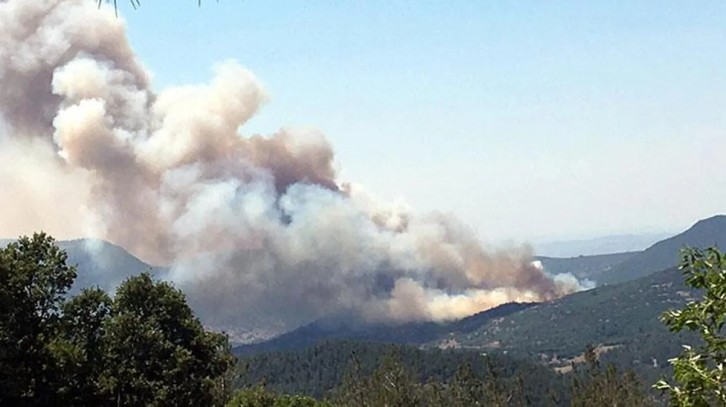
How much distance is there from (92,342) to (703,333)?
3851 centimetres

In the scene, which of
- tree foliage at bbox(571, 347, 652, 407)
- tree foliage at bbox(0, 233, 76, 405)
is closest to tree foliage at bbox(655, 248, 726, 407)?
tree foliage at bbox(0, 233, 76, 405)

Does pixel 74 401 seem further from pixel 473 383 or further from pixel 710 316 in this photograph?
pixel 473 383

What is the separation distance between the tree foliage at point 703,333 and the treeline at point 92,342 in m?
33.3

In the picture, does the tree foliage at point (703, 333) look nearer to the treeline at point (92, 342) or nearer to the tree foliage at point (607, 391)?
the treeline at point (92, 342)

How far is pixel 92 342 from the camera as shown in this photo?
43.0 metres

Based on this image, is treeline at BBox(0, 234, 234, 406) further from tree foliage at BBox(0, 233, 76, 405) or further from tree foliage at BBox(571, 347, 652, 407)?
tree foliage at BBox(571, 347, 652, 407)

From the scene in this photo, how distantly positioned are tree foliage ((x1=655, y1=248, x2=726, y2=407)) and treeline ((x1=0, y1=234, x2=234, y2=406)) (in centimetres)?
3332

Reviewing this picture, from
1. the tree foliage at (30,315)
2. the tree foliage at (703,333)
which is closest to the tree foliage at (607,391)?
the tree foliage at (30,315)

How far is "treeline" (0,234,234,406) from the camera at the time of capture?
125 ft

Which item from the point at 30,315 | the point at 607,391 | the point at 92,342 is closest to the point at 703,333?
the point at 30,315

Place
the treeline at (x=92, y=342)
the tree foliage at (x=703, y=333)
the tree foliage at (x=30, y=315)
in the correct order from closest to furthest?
the tree foliage at (x=703, y=333), the tree foliage at (x=30, y=315), the treeline at (x=92, y=342)

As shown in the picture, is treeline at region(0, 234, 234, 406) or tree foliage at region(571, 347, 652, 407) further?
tree foliage at region(571, 347, 652, 407)

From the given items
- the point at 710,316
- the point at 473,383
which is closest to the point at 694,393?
the point at 710,316

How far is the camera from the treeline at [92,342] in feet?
125
